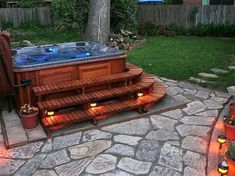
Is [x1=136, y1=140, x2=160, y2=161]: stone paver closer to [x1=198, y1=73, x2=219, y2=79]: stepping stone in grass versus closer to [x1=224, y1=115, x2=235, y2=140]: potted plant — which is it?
[x1=224, y1=115, x2=235, y2=140]: potted plant

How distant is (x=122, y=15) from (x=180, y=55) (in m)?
3.52

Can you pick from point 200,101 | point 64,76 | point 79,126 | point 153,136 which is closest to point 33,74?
point 64,76

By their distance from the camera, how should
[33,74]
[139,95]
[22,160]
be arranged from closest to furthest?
[22,160] < [33,74] < [139,95]

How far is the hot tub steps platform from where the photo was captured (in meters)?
4.79

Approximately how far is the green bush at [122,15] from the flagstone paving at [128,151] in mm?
7197

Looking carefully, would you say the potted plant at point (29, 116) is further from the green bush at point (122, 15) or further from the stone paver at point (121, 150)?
the green bush at point (122, 15)

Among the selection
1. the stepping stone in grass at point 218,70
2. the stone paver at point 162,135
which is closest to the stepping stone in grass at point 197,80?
the stepping stone in grass at point 218,70

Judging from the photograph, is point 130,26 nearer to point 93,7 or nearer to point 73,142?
point 93,7

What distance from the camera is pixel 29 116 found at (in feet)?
15.9

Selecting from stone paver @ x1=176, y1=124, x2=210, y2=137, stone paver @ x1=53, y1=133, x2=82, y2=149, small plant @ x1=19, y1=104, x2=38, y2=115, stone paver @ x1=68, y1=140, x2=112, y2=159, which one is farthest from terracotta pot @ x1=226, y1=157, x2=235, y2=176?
small plant @ x1=19, y1=104, x2=38, y2=115

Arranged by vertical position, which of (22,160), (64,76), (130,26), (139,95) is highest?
(130,26)

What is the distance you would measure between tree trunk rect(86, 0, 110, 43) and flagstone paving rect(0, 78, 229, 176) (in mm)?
5758

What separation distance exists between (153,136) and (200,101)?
167 centimetres

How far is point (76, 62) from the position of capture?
558 centimetres
